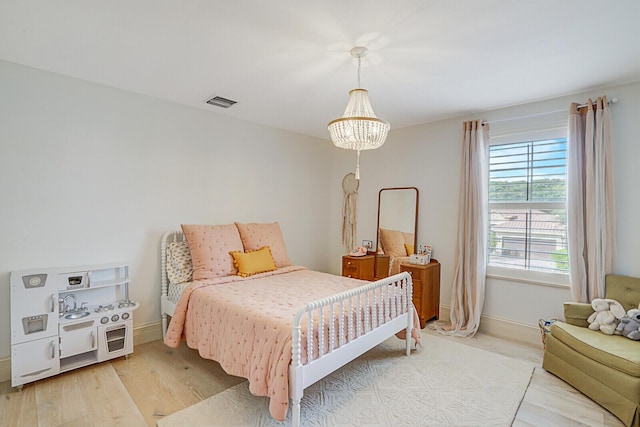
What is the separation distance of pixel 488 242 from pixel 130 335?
3.78m

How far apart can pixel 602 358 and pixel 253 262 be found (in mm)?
2953

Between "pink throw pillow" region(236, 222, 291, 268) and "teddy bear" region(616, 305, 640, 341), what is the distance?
3.08 metres

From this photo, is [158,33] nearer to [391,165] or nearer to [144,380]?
[144,380]

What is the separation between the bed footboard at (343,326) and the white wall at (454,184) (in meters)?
1.26

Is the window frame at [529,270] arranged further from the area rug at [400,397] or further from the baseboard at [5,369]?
the baseboard at [5,369]

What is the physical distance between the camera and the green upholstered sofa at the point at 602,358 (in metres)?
1.98

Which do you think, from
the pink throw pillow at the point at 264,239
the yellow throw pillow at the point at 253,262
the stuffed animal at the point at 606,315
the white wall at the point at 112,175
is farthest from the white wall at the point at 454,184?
the yellow throw pillow at the point at 253,262

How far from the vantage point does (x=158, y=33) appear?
204cm

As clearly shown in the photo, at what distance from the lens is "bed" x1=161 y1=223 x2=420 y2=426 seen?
1895mm

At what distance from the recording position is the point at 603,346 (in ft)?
7.27

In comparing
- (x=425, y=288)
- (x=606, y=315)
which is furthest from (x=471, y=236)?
(x=606, y=315)

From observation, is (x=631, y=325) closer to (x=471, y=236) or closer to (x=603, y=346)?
(x=603, y=346)

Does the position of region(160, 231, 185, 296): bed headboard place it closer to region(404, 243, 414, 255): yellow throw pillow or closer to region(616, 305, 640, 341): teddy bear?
region(404, 243, 414, 255): yellow throw pillow

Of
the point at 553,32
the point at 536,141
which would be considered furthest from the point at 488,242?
the point at 553,32
